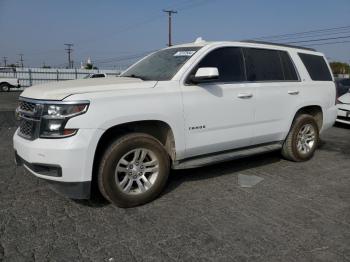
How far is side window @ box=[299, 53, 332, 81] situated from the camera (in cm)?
584

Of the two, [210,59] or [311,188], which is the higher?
[210,59]

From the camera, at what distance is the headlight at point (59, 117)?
339 centimetres

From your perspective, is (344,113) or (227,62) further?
(344,113)

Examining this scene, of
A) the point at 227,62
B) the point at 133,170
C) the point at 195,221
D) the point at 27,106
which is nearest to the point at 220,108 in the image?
the point at 227,62

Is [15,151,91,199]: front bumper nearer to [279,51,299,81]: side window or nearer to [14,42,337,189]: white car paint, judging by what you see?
[14,42,337,189]: white car paint

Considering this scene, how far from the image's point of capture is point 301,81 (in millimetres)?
5605

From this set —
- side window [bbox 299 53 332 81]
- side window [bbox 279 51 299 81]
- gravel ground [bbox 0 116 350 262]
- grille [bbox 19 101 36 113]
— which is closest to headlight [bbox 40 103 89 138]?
grille [bbox 19 101 36 113]

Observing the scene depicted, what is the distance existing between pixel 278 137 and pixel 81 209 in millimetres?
3107

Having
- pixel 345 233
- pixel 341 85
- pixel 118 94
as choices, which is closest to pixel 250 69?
pixel 118 94

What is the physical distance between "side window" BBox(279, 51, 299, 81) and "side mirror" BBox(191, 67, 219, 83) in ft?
6.14

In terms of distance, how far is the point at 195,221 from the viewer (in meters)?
3.56

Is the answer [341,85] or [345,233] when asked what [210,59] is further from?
[341,85]

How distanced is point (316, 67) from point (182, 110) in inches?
125

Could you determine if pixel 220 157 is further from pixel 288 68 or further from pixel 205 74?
pixel 288 68
